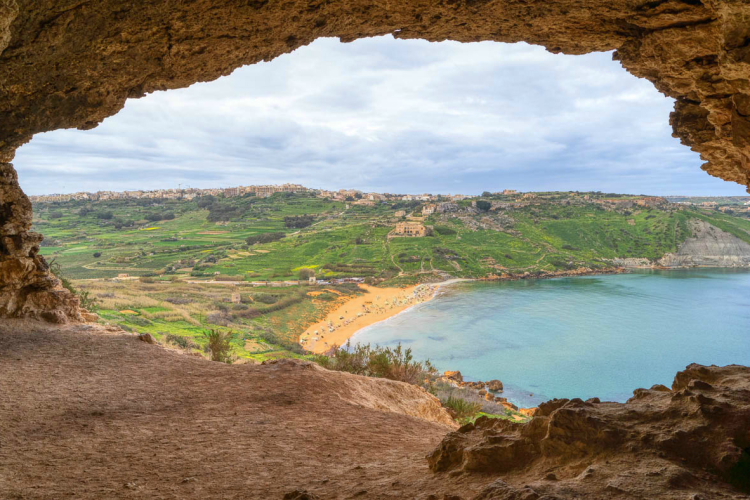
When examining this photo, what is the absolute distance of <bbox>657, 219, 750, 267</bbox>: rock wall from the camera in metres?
62.2

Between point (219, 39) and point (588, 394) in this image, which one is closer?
point (219, 39)

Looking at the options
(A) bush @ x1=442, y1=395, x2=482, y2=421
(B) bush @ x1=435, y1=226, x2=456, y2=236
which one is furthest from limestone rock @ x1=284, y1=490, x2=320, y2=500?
(B) bush @ x1=435, y1=226, x2=456, y2=236

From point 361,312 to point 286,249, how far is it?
28731 millimetres

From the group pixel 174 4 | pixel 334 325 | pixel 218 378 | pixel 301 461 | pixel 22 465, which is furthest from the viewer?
pixel 334 325

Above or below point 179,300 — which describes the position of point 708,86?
above

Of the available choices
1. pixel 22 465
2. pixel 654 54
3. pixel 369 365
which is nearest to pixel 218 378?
pixel 22 465

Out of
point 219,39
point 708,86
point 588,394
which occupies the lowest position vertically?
point 588,394

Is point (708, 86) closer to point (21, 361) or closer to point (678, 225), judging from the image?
point (21, 361)

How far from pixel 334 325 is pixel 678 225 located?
68663 mm

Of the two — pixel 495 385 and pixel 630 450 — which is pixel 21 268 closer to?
pixel 630 450

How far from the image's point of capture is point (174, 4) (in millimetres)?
4766

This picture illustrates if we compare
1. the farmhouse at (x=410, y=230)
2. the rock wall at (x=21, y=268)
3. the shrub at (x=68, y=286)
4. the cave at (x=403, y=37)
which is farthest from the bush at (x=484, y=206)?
the rock wall at (x=21, y=268)

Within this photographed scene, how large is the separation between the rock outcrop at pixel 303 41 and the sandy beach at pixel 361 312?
19581 mm

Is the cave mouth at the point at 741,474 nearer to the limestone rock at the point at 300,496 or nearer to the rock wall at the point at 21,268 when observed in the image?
the limestone rock at the point at 300,496
